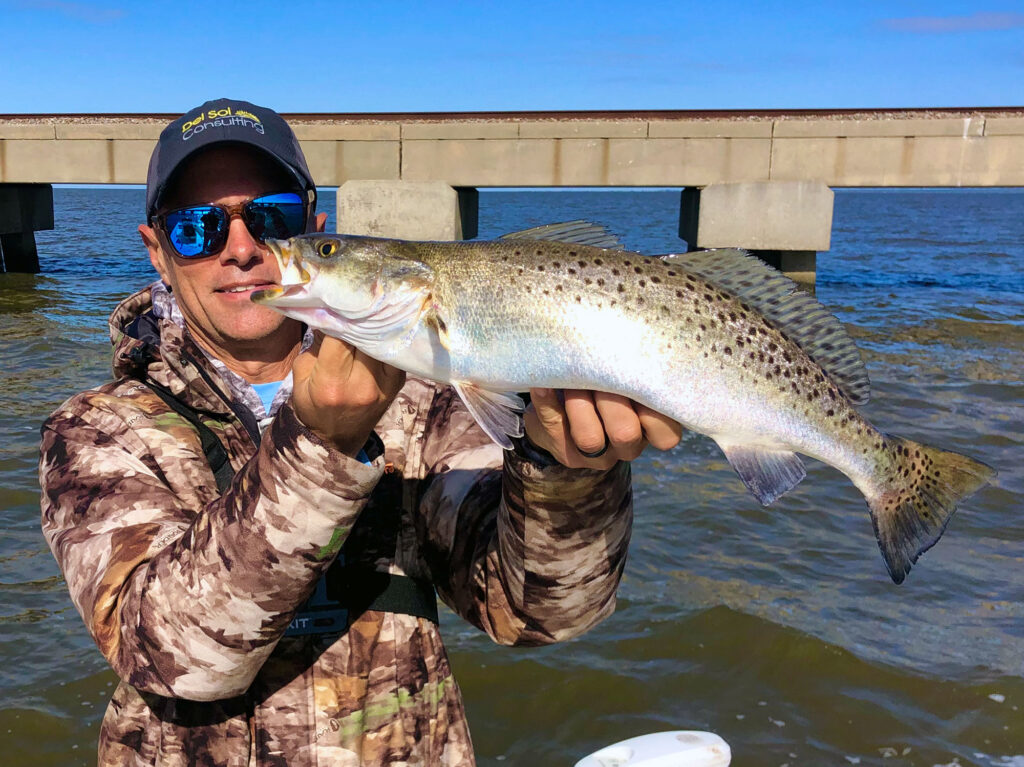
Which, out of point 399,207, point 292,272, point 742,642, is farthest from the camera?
point 399,207

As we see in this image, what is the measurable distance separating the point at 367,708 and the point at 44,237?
43229mm

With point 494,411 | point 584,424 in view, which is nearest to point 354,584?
point 494,411

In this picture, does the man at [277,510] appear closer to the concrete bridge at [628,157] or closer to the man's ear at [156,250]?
the man's ear at [156,250]

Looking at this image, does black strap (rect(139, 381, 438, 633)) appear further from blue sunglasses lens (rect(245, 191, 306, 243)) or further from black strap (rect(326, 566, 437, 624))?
blue sunglasses lens (rect(245, 191, 306, 243))

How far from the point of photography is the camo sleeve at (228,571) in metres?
2.26

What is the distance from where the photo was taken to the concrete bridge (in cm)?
1859

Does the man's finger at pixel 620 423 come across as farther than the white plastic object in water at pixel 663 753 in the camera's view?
No

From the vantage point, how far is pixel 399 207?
19.4 meters

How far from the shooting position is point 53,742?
5.26 meters

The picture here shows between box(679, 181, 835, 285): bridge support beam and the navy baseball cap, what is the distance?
51.4 feet

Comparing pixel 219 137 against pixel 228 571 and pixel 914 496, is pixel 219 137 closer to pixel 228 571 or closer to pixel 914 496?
pixel 228 571

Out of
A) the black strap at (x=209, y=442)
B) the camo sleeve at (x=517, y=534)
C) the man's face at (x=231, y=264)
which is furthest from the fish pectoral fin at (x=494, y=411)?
the man's face at (x=231, y=264)

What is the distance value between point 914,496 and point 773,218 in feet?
54.3

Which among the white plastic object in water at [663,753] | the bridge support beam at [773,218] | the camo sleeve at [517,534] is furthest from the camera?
the bridge support beam at [773,218]
